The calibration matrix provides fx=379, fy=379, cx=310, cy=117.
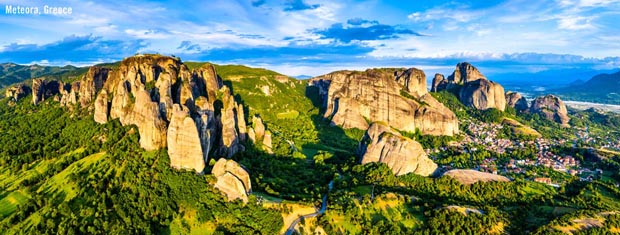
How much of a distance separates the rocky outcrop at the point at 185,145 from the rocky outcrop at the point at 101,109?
2440cm

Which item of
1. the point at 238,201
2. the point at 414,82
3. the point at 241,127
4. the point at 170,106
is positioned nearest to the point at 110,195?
the point at 238,201

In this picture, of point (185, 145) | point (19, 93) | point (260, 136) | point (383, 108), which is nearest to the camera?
point (185, 145)

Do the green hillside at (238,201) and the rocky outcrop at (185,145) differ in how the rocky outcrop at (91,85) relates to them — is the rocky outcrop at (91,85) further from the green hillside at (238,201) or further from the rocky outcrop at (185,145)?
the rocky outcrop at (185,145)

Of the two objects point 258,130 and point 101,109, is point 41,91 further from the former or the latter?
point 258,130

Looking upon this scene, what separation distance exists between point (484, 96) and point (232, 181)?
161m

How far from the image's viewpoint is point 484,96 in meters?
187

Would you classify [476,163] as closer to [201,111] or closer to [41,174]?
[201,111]

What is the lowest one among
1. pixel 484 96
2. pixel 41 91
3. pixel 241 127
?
pixel 241 127

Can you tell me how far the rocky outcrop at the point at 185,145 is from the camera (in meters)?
66.2

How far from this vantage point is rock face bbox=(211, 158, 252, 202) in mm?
61094

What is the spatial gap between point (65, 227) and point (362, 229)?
42.5 meters

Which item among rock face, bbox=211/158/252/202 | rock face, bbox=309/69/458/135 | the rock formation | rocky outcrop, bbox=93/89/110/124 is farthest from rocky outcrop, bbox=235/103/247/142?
rock face, bbox=309/69/458/135

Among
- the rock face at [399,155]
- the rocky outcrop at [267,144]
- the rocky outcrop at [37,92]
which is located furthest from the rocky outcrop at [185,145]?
the rocky outcrop at [37,92]

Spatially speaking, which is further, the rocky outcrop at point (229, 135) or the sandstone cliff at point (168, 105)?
the rocky outcrop at point (229, 135)
